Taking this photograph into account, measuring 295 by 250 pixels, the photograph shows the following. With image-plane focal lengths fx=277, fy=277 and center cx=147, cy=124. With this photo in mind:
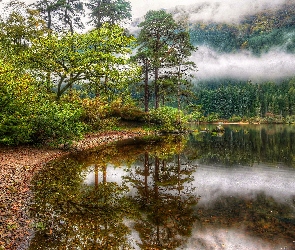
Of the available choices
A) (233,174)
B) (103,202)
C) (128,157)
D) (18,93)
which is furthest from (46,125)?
(233,174)

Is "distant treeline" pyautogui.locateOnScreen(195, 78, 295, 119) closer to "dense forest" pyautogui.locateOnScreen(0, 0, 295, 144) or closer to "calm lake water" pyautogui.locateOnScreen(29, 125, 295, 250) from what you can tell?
"dense forest" pyautogui.locateOnScreen(0, 0, 295, 144)

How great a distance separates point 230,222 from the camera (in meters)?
8.12

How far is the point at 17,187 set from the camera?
1062cm

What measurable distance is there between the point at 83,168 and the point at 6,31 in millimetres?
19947

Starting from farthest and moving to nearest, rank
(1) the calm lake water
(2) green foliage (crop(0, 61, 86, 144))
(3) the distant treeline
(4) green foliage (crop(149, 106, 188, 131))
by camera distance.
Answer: (3) the distant treeline < (4) green foliage (crop(149, 106, 188, 131)) < (2) green foliage (crop(0, 61, 86, 144)) < (1) the calm lake water

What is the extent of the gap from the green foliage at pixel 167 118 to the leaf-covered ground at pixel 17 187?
1692 centimetres

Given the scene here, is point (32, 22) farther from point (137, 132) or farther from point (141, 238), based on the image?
point (141, 238)

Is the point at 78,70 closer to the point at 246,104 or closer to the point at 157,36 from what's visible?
the point at 157,36

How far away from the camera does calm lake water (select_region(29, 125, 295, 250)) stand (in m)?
7.04

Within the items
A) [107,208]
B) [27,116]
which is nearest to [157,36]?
[27,116]

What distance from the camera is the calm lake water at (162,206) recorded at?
704 centimetres

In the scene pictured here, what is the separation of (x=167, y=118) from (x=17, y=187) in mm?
27749

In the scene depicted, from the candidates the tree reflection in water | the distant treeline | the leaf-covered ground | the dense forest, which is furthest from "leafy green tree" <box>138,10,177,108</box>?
the distant treeline

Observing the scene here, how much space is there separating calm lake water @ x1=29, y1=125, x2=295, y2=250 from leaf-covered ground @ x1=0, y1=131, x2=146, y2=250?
1.12ft
